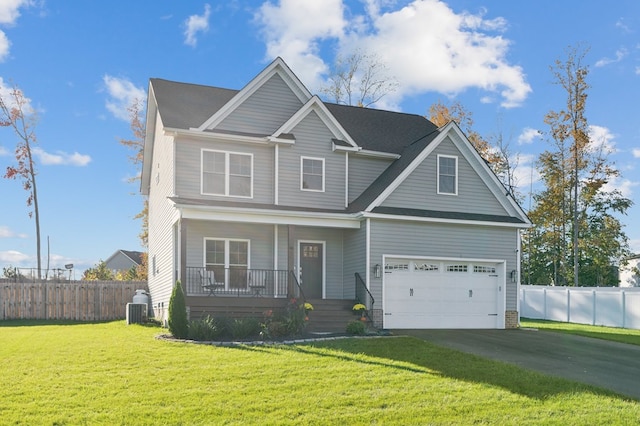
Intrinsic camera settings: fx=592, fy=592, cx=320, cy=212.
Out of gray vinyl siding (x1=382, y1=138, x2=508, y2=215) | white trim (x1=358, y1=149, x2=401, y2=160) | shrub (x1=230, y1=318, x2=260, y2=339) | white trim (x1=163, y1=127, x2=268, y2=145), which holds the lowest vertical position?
shrub (x1=230, y1=318, x2=260, y2=339)

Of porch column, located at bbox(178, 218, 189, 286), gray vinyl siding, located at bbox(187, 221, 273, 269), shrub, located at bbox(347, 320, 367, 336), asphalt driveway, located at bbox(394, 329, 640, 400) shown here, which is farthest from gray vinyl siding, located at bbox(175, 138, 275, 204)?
asphalt driveway, located at bbox(394, 329, 640, 400)

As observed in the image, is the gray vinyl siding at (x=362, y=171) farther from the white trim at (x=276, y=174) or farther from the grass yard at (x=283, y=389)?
the grass yard at (x=283, y=389)

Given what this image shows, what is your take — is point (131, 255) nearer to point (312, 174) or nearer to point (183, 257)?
point (312, 174)

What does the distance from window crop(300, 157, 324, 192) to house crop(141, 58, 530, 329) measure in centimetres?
5

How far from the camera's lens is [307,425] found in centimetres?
838

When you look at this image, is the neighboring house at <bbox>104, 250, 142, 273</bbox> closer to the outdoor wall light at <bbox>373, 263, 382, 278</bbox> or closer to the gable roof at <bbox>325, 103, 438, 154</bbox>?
the gable roof at <bbox>325, 103, 438, 154</bbox>

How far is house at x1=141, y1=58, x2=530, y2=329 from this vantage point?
738 inches

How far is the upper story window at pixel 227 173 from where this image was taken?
1920 cm

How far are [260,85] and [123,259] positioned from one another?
44.4 m

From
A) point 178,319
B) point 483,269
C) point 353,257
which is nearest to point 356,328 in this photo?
point 353,257

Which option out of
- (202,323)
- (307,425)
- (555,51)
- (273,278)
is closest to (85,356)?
(202,323)

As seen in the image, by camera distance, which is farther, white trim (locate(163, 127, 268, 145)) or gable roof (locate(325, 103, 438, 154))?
gable roof (locate(325, 103, 438, 154))

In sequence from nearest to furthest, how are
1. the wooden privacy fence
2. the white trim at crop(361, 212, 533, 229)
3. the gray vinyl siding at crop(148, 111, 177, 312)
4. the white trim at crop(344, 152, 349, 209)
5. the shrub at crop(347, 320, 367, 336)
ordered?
1. the shrub at crop(347, 320, 367, 336)
2. the white trim at crop(361, 212, 533, 229)
3. the gray vinyl siding at crop(148, 111, 177, 312)
4. the white trim at crop(344, 152, 349, 209)
5. the wooden privacy fence

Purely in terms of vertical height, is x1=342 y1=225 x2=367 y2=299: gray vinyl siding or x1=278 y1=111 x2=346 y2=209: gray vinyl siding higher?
x1=278 y1=111 x2=346 y2=209: gray vinyl siding
